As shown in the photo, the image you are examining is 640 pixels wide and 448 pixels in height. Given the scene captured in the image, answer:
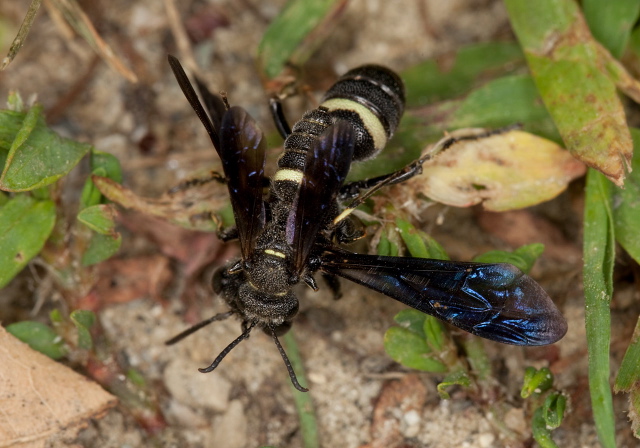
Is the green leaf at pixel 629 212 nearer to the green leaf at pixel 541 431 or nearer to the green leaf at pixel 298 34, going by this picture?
the green leaf at pixel 541 431

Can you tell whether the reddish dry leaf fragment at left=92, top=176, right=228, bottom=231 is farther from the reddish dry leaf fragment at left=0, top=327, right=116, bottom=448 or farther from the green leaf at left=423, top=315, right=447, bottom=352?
the green leaf at left=423, top=315, right=447, bottom=352

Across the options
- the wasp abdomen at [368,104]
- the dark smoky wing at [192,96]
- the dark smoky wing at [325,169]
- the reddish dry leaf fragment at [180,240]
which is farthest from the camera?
the reddish dry leaf fragment at [180,240]

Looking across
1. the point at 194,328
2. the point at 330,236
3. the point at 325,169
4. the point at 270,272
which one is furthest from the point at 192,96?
the point at 194,328

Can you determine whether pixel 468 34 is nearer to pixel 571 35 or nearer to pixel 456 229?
Answer: pixel 571 35

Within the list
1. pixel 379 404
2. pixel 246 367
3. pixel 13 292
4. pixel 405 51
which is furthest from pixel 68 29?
pixel 379 404

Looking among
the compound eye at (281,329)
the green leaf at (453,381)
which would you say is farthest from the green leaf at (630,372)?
the compound eye at (281,329)
